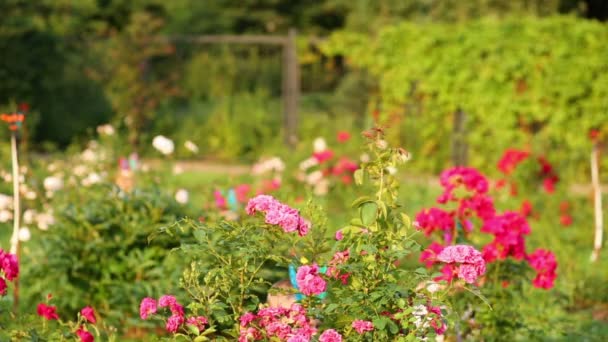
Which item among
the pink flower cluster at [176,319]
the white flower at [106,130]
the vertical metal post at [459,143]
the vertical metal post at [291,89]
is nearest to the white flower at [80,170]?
the white flower at [106,130]

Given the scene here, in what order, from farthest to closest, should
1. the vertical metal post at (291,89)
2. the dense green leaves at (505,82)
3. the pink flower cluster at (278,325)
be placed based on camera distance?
the vertical metal post at (291,89) < the dense green leaves at (505,82) < the pink flower cluster at (278,325)

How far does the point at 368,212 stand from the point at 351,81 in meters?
11.0

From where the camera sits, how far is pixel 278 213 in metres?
3.70

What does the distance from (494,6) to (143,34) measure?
773 centimetres

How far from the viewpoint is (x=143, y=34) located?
44.9 ft

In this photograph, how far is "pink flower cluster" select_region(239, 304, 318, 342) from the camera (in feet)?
11.9

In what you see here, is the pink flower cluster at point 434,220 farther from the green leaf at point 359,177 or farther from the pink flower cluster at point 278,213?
the pink flower cluster at point 278,213

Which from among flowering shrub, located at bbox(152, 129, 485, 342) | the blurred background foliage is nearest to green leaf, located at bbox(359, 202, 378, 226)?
flowering shrub, located at bbox(152, 129, 485, 342)

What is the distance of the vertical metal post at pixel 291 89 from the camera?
49.4 feet

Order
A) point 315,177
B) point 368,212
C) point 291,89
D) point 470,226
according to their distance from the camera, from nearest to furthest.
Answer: point 368,212
point 470,226
point 315,177
point 291,89

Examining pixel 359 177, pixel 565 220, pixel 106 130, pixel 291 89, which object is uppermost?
pixel 359 177

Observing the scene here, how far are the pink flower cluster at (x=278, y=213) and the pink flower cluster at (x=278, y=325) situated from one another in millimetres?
274

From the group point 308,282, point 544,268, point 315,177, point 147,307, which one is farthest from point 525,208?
point 147,307

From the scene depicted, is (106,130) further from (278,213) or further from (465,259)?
(465,259)
